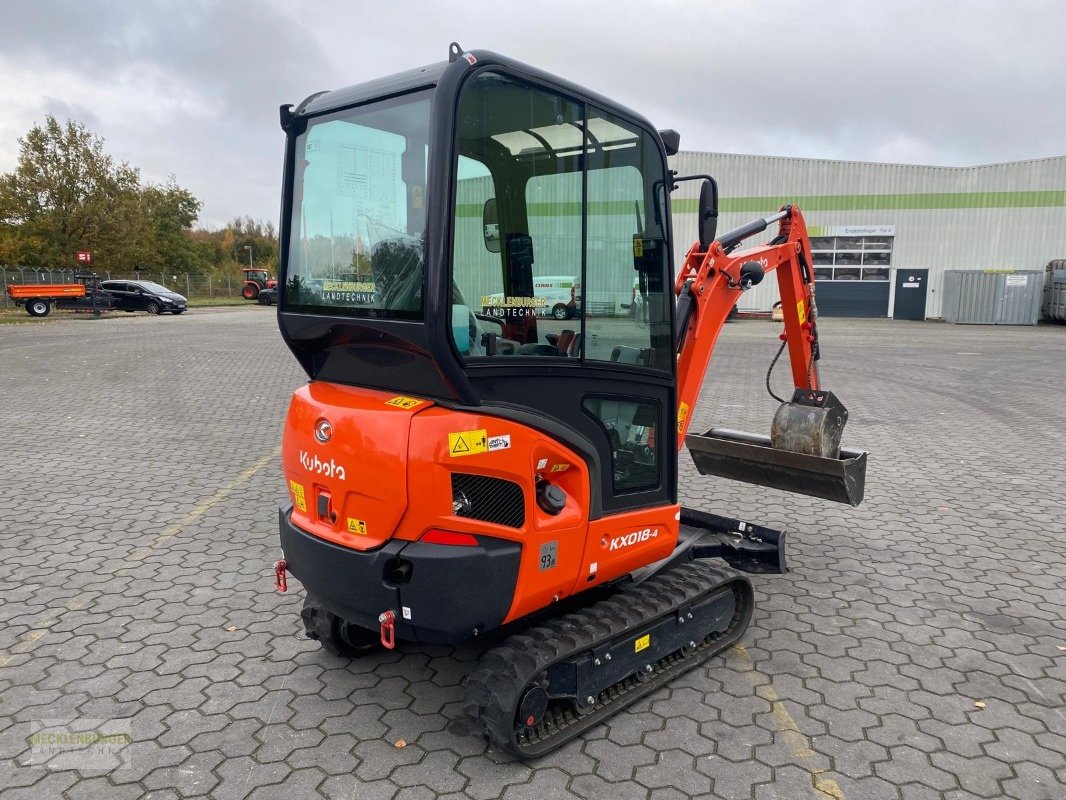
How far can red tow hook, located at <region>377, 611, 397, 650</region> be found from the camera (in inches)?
123

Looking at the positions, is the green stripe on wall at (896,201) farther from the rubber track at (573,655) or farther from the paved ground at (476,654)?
the rubber track at (573,655)

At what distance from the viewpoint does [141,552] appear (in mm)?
5609

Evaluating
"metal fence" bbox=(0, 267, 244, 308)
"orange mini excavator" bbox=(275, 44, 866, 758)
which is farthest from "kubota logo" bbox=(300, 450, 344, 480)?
"metal fence" bbox=(0, 267, 244, 308)

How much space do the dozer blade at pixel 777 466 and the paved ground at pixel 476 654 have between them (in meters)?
0.58

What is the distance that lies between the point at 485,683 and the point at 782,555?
232cm

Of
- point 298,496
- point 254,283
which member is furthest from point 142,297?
point 298,496

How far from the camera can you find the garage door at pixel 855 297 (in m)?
32.5

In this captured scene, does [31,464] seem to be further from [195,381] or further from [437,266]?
[437,266]

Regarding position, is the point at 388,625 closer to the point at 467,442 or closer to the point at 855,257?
the point at 467,442

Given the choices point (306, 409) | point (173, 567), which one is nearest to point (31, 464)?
point (173, 567)

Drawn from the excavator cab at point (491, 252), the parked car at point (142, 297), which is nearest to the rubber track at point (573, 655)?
the excavator cab at point (491, 252)

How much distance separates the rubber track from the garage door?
102 feet

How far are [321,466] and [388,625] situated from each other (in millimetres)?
744

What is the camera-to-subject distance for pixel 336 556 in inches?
128
